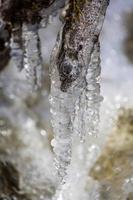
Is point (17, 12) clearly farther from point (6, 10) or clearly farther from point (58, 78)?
point (58, 78)

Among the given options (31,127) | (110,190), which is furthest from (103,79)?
(110,190)

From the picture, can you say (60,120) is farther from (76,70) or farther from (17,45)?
(17,45)

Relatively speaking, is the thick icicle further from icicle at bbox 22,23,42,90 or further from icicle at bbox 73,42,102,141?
icicle at bbox 22,23,42,90

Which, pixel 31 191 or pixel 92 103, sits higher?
pixel 92 103

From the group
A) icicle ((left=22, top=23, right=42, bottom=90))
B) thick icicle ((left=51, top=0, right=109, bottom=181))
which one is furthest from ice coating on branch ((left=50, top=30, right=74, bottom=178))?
icicle ((left=22, top=23, right=42, bottom=90))

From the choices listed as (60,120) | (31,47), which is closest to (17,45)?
(31,47)

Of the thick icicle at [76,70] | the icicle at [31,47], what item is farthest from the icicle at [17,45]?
the thick icicle at [76,70]
